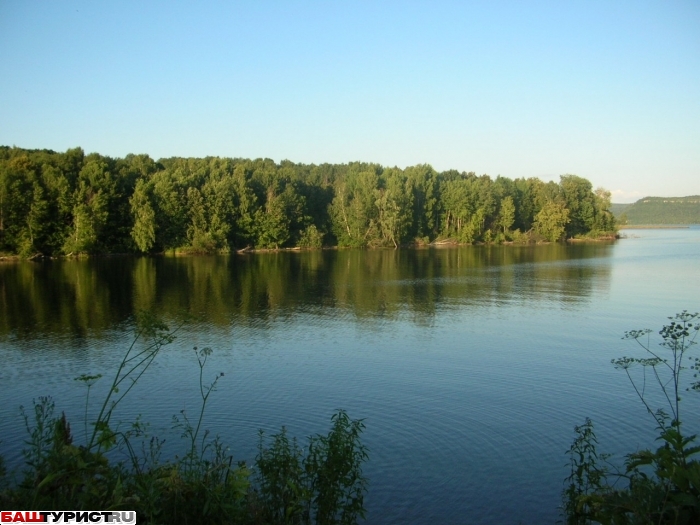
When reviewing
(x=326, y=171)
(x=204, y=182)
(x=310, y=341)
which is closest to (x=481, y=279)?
(x=310, y=341)

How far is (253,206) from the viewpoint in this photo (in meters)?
92.4

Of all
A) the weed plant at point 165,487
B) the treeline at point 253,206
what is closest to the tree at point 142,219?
the treeline at point 253,206

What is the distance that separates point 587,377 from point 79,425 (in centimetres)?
1594

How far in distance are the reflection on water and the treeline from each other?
25.4ft

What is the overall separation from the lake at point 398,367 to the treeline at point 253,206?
1085 inches

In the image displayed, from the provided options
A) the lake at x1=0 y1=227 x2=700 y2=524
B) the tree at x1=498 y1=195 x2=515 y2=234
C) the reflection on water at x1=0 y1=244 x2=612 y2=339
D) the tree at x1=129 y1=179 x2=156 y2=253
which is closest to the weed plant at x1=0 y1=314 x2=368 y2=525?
the lake at x1=0 y1=227 x2=700 y2=524

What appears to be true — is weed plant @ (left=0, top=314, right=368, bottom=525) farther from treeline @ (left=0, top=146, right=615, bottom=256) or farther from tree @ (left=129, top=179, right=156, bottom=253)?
tree @ (left=129, top=179, right=156, bottom=253)

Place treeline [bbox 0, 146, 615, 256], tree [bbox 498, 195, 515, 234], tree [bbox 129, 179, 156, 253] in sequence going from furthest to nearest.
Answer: tree [bbox 498, 195, 515, 234] < tree [bbox 129, 179, 156, 253] < treeline [bbox 0, 146, 615, 256]

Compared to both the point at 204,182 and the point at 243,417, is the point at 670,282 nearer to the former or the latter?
the point at 243,417

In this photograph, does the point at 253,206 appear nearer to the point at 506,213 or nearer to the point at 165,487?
the point at 506,213

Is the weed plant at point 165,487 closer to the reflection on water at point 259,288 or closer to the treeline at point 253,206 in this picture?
the reflection on water at point 259,288

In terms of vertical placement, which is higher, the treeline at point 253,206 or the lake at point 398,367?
the treeline at point 253,206

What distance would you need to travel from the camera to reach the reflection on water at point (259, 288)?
33531 mm

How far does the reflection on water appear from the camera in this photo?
1320 inches
